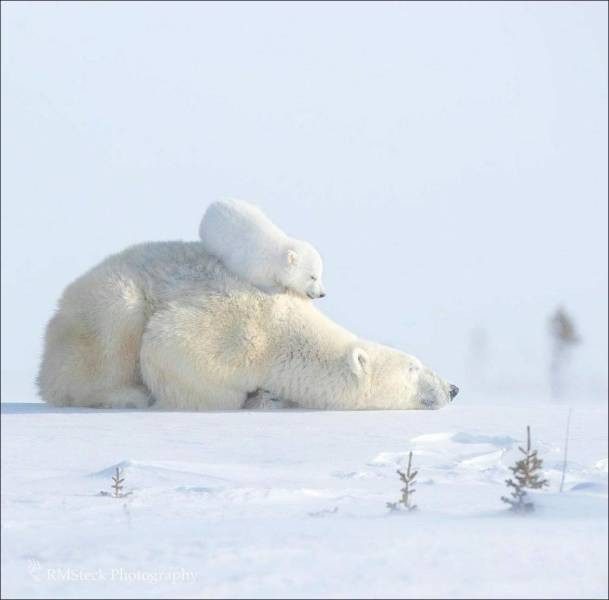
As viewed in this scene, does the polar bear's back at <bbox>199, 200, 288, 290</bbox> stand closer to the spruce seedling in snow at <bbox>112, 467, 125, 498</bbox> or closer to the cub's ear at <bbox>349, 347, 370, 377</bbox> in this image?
the cub's ear at <bbox>349, 347, 370, 377</bbox>

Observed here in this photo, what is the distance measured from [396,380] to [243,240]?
5.87 feet

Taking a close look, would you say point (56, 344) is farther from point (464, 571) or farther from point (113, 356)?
point (464, 571)

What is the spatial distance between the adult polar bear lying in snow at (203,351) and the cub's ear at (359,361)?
1 centimetres

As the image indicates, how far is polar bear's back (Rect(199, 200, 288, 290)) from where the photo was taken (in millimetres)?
10375

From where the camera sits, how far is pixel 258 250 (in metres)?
10.4

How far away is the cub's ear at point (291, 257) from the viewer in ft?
34.6

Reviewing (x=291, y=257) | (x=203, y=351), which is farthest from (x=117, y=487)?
(x=291, y=257)

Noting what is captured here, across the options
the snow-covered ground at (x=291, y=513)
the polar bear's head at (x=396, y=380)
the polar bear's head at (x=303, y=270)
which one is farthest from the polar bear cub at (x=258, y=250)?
the snow-covered ground at (x=291, y=513)

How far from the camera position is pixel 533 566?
3201 mm

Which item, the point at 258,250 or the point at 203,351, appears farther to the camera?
the point at 258,250

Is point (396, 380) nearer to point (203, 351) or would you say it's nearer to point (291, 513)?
point (203, 351)

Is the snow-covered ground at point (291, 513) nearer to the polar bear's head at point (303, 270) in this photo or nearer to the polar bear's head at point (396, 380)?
the polar bear's head at point (396, 380)

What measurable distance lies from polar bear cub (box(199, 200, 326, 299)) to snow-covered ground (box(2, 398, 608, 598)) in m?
2.13

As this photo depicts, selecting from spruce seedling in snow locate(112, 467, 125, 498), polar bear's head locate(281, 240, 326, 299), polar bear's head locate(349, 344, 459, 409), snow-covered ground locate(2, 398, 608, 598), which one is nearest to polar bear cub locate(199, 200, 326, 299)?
polar bear's head locate(281, 240, 326, 299)
